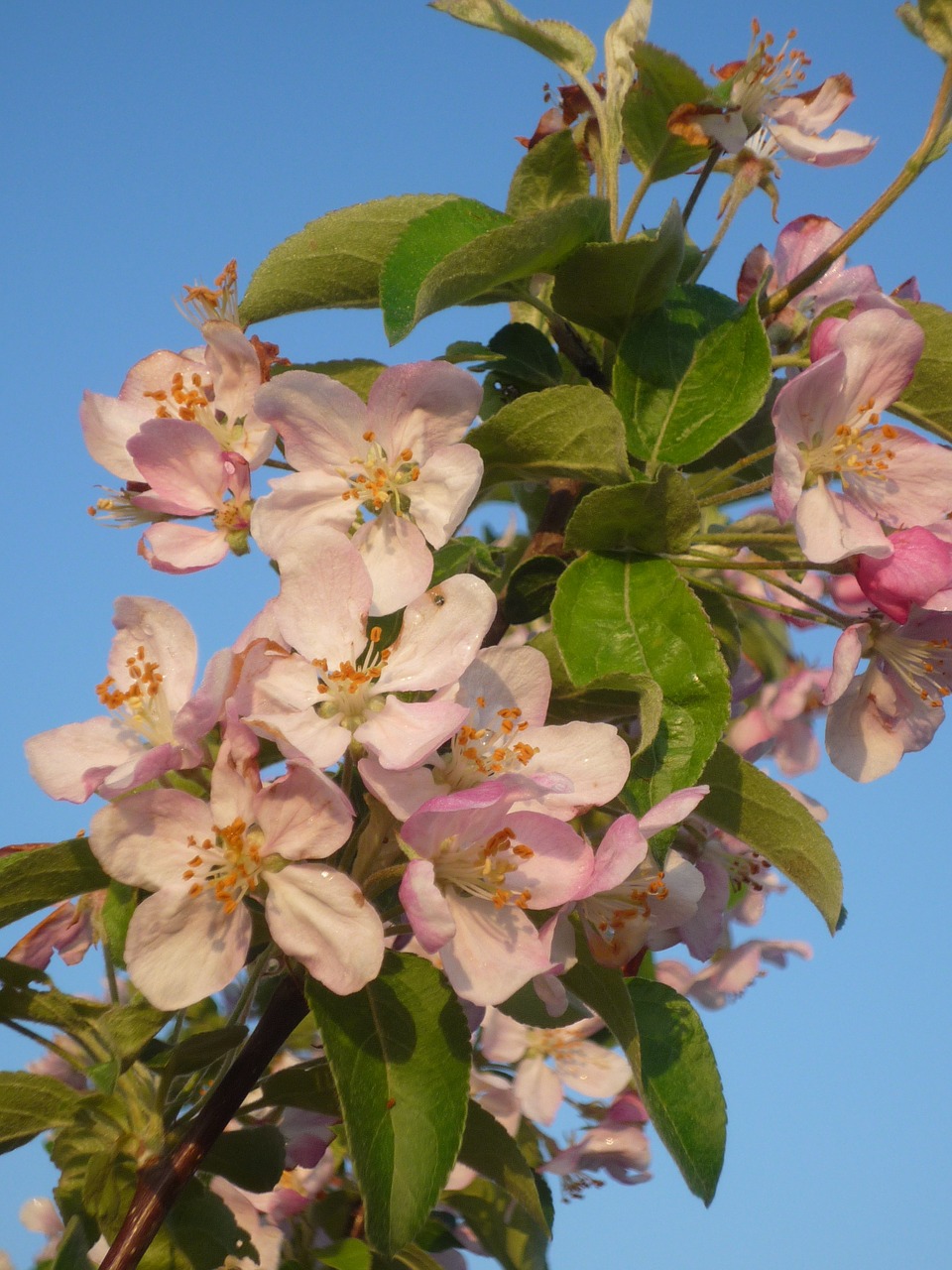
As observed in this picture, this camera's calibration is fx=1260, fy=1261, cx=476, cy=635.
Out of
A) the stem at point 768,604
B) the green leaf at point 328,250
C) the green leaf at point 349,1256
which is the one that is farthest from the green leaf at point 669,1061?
the green leaf at point 328,250

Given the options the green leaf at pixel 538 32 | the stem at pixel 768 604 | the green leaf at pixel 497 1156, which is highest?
the green leaf at pixel 538 32

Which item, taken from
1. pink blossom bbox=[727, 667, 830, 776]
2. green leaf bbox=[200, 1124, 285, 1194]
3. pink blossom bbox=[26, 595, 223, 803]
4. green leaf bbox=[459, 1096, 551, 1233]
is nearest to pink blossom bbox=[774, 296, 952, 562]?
pink blossom bbox=[26, 595, 223, 803]

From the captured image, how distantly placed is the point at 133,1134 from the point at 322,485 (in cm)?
73

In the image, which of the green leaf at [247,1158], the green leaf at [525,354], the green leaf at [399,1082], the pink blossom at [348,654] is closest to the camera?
the green leaf at [399,1082]

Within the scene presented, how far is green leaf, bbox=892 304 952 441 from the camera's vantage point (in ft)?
4.85

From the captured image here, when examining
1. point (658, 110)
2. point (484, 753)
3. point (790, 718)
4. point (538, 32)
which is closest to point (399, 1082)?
point (484, 753)

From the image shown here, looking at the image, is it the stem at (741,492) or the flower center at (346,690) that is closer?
the flower center at (346,690)

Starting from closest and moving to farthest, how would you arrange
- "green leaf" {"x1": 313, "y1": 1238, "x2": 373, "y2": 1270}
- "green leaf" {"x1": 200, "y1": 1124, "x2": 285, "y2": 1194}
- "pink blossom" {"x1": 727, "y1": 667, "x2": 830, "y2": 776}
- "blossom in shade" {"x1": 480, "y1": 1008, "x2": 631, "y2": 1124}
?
"green leaf" {"x1": 200, "y1": 1124, "x2": 285, "y2": 1194} < "green leaf" {"x1": 313, "y1": 1238, "x2": 373, "y2": 1270} < "blossom in shade" {"x1": 480, "y1": 1008, "x2": 631, "y2": 1124} < "pink blossom" {"x1": 727, "y1": 667, "x2": 830, "y2": 776}

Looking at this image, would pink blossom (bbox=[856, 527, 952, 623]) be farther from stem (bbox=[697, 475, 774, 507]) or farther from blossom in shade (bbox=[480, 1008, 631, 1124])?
blossom in shade (bbox=[480, 1008, 631, 1124])

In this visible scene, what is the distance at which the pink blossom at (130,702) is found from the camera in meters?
1.35

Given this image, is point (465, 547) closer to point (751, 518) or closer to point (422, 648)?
point (422, 648)

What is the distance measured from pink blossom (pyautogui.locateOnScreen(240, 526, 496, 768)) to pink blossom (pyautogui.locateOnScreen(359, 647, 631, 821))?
0.12 feet

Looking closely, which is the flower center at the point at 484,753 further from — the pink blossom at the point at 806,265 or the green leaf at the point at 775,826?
the pink blossom at the point at 806,265

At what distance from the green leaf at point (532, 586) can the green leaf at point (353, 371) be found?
291mm
